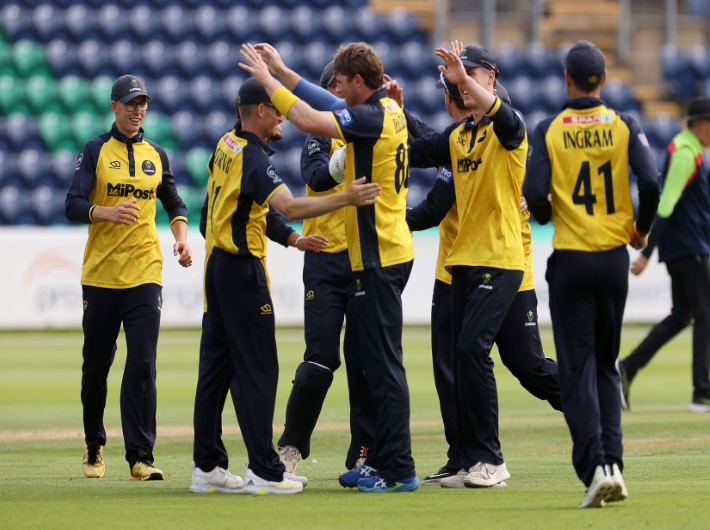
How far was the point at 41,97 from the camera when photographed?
27.7 meters

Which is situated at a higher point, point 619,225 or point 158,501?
point 619,225

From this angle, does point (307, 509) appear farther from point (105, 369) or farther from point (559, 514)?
point (105, 369)

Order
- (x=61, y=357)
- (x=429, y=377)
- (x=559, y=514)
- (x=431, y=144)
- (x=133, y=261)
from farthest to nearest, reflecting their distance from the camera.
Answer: (x=61, y=357) → (x=429, y=377) → (x=133, y=261) → (x=431, y=144) → (x=559, y=514)

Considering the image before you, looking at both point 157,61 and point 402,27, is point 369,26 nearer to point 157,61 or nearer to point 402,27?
point 402,27

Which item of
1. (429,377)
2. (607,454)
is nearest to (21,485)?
(607,454)

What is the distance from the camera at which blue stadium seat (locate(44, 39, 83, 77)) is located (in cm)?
2825

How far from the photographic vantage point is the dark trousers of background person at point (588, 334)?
6820mm

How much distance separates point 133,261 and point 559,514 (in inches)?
146

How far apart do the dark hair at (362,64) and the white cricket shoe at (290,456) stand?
7.70 ft

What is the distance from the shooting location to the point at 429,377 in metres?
16.0

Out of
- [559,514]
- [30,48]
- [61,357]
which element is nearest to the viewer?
[559,514]

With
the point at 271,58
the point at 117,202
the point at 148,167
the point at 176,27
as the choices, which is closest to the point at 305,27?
the point at 176,27

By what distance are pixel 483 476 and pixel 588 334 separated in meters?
1.25

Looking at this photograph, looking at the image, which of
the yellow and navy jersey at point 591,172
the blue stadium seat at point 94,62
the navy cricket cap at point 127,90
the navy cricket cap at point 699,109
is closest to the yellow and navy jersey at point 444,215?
the yellow and navy jersey at point 591,172
